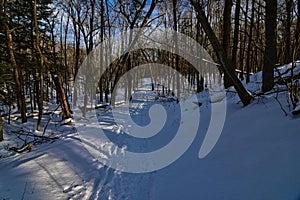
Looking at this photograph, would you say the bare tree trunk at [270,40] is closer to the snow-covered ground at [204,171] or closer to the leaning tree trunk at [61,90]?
the snow-covered ground at [204,171]

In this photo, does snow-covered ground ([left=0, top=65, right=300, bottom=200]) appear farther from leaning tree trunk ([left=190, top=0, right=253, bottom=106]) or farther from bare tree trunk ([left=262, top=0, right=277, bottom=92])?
bare tree trunk ([left=262, top=0, right=277, bottom=92])

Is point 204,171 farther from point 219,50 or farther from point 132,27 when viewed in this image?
point 132,27

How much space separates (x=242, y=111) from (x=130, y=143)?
3.43 meters

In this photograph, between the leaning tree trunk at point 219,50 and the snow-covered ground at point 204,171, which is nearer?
the snow-covered ground at point 204,171

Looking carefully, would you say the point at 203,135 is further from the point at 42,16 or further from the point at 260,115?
the point at 42,16

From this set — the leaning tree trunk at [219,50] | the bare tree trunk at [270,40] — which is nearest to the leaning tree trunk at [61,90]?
the leaning tree trunk at [219,50]

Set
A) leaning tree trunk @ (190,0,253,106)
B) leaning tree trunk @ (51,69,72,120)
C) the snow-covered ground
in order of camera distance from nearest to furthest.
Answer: the snow-covered ground → leaning tree trunk @ (190,0,253,106) → leaning tree trunk @ (51,69,72,120)

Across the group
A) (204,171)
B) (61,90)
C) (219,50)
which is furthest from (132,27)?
(204,171)

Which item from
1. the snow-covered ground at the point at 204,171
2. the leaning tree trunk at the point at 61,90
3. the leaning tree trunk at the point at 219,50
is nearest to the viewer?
the snow-covered ground at the point at 204,171

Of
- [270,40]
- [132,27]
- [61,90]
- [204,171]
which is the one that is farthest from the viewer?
[132,27]

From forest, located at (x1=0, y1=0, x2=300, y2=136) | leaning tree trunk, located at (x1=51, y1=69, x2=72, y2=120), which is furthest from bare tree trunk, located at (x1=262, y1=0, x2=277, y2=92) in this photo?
leaning tree trunk, located at (x1=51, y1=69, x2=72, y2=120)

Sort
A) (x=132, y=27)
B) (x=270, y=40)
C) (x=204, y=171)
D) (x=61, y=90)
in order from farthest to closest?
(x=132, y=27) < (x=61, y=90) < (x=270, y=40) < (x=204, y=171)

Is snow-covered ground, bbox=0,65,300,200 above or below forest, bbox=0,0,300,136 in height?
below

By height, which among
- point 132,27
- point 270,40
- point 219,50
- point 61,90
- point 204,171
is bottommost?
point 204,171
